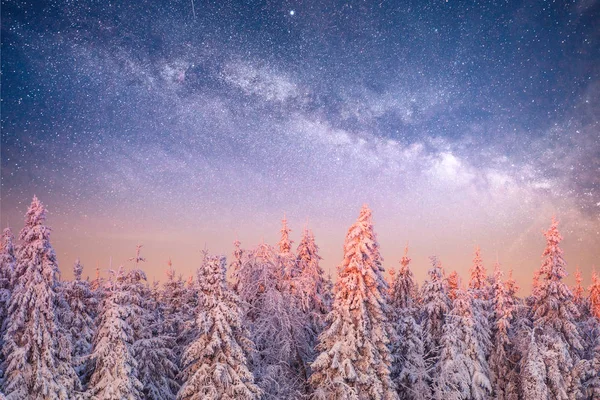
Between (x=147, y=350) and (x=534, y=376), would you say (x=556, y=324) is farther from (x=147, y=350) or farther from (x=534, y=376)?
(x=147, y=350)

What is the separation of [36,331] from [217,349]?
28.2 feet

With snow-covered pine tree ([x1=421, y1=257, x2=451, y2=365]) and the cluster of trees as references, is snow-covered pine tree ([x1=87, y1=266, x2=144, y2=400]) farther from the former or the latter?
snow-covered pine tree ([x1=421, y1=257, x2=451, y2=365])

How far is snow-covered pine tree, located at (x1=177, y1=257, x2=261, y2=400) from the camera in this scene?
20.8 m

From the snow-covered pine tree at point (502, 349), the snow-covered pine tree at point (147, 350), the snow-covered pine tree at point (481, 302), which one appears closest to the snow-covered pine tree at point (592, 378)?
the snow-covered pine tree at point (502, 349)

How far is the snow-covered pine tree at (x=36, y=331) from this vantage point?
21156 mm

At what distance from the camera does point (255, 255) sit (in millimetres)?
27484

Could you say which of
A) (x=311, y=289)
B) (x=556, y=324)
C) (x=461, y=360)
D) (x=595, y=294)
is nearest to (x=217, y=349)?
(x=311, y=289)

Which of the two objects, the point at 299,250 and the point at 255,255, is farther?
the point at 299,250

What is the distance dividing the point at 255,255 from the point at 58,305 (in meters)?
10.8

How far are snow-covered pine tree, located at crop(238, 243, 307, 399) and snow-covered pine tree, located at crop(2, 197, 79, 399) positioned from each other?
9.48 metres

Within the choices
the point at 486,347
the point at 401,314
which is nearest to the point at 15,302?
the point at 401,314

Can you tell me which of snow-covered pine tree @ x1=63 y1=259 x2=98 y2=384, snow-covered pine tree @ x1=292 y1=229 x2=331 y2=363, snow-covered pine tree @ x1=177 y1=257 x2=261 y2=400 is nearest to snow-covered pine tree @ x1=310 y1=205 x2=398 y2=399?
snow-covered pine tree @ x1=292 y1=229 x2=331 y2=363

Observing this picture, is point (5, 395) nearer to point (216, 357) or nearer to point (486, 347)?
point (216, 357)

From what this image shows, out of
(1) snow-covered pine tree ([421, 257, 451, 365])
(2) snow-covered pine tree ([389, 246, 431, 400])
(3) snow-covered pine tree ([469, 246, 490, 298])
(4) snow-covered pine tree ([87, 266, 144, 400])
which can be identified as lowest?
(4) snow-covered pine tree ([87, 266, 144, 400])
